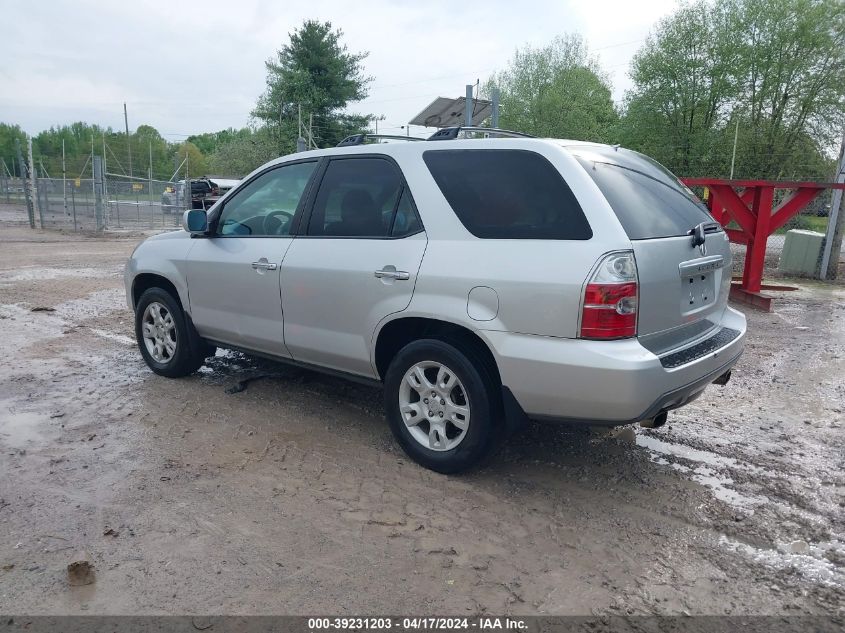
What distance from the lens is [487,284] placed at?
339 centimetres

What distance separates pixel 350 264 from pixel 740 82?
30307mm

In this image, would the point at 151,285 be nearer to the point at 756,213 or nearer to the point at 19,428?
the point at 19,428

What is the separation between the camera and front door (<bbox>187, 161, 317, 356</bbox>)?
4.55 m

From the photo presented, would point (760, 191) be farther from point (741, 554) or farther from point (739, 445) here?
point (741, 554)

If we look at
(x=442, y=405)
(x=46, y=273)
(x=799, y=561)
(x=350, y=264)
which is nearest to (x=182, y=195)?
(x=46, y=273)

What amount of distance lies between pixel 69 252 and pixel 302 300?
1320 cm

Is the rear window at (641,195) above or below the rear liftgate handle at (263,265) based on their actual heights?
above

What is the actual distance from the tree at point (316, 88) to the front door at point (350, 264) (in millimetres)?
34492

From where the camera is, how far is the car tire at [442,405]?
3492mm

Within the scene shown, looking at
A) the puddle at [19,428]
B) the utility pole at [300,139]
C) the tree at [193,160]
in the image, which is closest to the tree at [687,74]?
the utility pole at [300,139]

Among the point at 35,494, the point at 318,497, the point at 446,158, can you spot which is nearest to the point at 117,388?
the point at 35,494

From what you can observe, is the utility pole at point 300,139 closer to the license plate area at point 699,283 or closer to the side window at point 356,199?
the side window at point 356,199

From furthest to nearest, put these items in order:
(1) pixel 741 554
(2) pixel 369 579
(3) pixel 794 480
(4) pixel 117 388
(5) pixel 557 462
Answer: (4) pixel 117 388 → (5) pixel 557 462 → (3) pixel 794 480 → (1) pixel 741 554 → (2) pixel 369 579

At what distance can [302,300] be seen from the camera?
430cm
